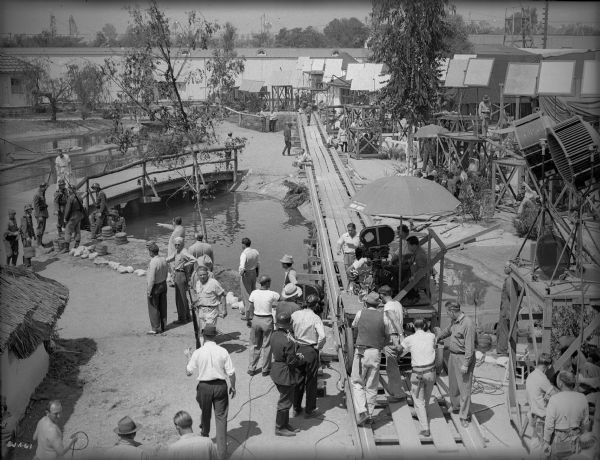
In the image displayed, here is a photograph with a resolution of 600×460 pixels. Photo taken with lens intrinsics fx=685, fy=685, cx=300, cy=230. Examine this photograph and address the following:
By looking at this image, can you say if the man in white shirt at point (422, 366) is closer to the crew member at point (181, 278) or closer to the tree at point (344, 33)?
the crew member at point (181, 278)

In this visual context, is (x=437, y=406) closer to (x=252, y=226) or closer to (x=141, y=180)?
(x=252, y=226)

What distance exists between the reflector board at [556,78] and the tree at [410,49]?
4.85 m

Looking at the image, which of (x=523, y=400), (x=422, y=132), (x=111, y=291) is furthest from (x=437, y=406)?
(x=422, y=132)

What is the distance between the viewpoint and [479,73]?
19766mm

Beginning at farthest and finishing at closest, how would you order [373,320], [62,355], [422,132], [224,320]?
[422,132] < [224,320] < [62,355] < [373,320]

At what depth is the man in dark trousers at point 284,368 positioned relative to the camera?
291 inches

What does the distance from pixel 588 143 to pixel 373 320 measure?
3.06 m

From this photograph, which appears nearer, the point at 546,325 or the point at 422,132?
the point at 546,325

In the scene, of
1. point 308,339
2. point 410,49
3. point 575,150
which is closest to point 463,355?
point 308,339

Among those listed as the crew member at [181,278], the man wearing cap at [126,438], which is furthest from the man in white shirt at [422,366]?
the crew member at [181,278]

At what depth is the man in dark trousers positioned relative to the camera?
738 cm

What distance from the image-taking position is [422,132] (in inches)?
793

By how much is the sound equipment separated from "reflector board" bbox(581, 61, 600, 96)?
894cm

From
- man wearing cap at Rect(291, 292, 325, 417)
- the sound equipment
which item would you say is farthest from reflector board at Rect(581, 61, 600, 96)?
man wearing cap at Rect(291, 292, 325, 417)
